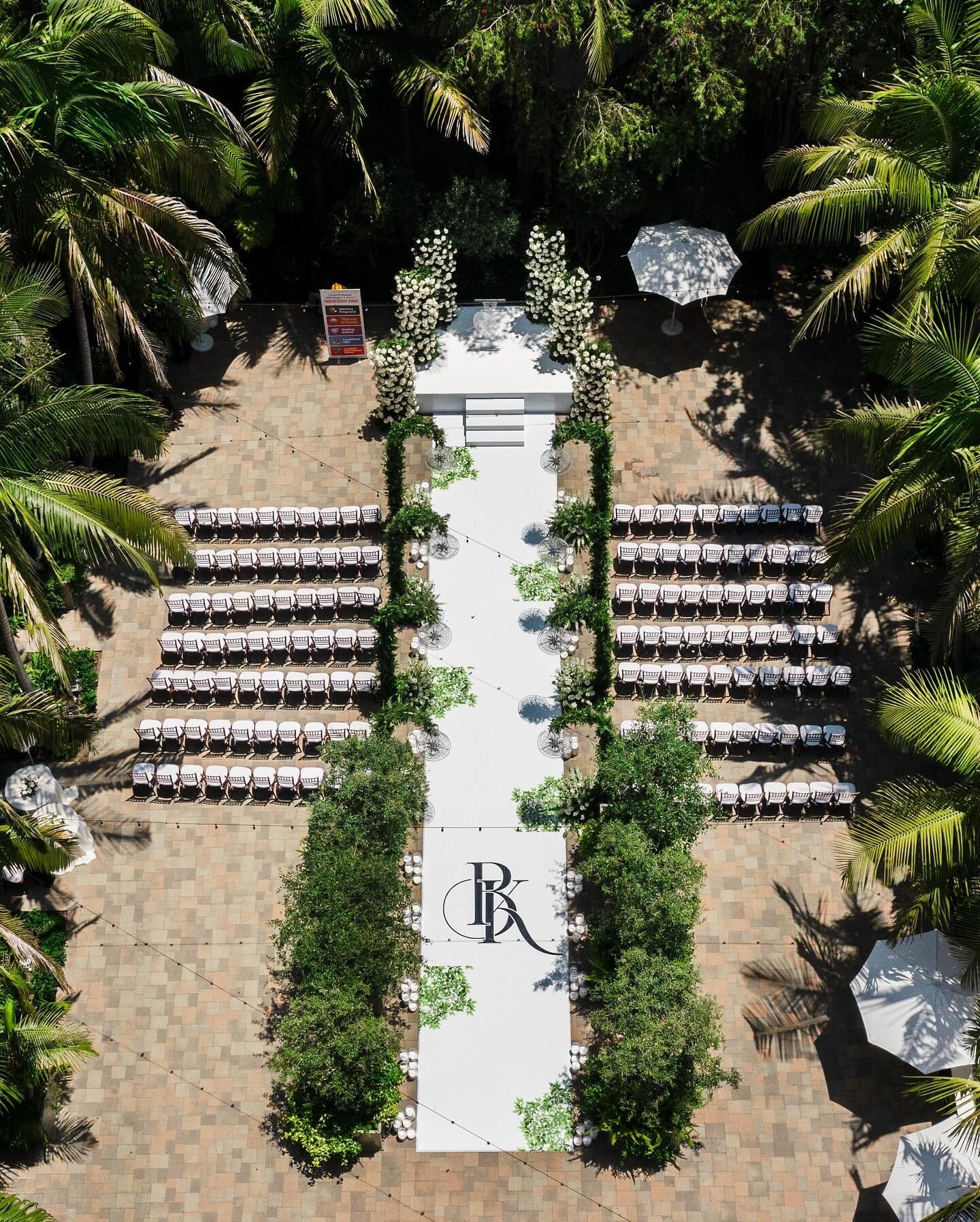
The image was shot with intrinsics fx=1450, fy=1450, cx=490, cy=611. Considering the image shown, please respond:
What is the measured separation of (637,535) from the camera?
31.7 m

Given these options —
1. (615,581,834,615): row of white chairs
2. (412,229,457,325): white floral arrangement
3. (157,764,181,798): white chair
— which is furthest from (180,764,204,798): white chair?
(412,229,457,325): white floral arrangement

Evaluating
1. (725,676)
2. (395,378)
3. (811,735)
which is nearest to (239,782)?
(395,378)

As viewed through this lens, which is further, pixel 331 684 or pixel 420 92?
pixel 420 92

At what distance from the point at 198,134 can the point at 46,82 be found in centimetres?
437

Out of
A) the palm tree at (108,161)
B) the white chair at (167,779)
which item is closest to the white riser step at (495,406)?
the palm tree at (108,161)

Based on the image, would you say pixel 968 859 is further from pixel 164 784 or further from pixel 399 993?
pixel 164 784

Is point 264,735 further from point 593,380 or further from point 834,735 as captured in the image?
point 834,735

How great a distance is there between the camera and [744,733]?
1141 inches

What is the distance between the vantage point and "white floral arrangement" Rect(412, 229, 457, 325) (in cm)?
3319

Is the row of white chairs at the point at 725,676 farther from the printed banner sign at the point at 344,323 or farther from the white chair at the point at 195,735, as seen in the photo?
the printed banner sign at the point at 344,323

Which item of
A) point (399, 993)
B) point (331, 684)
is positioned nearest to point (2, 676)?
point (331, 684)

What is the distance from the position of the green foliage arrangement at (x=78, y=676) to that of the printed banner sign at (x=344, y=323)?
9498 millimetres

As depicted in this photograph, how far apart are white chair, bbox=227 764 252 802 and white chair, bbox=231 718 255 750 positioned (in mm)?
496

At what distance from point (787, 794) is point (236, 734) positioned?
36.0 feet
